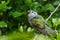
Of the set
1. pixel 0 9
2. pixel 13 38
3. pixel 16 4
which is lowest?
pixel 13 38

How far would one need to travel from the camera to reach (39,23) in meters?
2.79

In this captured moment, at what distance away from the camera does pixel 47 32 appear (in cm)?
271

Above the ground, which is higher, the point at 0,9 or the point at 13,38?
the point at 0,9

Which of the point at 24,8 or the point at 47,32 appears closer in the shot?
the point at 47,32

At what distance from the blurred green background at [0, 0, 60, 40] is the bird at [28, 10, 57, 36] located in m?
0.05

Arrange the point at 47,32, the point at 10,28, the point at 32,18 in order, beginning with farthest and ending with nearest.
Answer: the point at 10,28, the point at 32,18, the point at 47,32

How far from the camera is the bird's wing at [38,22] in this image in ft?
9.06

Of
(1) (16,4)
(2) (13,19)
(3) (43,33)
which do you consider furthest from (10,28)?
(3) (43,33)

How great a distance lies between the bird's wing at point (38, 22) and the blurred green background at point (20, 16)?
0.07m

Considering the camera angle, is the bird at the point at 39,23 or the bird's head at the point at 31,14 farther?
the bird's head at the point at 31,14

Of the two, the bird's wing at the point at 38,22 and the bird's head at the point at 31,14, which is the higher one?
the bird's head at the point at 31,14

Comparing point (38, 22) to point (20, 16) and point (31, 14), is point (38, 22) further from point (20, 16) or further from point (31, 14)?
point (20, 16)

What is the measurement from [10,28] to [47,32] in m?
0.62

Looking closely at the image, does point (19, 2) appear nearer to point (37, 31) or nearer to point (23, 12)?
point (23, 12)
